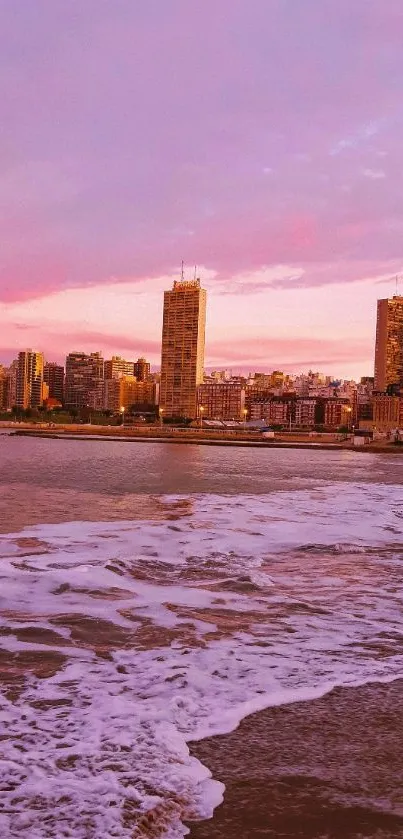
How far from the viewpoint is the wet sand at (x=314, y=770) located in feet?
12.0

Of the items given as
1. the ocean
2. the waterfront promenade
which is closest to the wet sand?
the ocean

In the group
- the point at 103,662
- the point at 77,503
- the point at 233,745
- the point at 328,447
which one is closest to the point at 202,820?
the point at 233,745

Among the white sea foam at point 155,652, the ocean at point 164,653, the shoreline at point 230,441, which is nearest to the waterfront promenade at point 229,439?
the shoreline at point 230,441

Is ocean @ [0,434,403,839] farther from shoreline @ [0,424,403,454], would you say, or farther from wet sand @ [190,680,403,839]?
shoreline @ [0,424,403,454]

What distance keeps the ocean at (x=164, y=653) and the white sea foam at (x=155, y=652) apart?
0.06 ft

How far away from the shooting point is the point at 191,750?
457 centimetres

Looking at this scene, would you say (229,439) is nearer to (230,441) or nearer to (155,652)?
(230,441)

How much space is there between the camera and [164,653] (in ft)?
21.7

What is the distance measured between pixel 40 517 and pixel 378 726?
1355 cm

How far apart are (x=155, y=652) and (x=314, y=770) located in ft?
8.86

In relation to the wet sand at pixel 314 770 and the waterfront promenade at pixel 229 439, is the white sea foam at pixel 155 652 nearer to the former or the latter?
the wet sand at pixel 314 770

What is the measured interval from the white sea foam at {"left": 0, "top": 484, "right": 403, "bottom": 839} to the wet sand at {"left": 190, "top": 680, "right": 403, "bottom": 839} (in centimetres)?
17

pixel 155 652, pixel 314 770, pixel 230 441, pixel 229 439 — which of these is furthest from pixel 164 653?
pixel 229 439

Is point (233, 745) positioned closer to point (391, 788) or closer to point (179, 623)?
point (391, 788)
